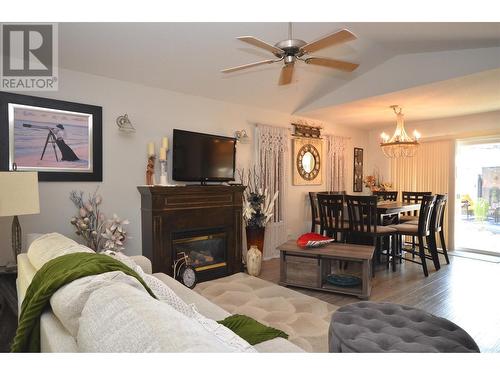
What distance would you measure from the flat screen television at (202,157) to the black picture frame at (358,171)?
3.27m

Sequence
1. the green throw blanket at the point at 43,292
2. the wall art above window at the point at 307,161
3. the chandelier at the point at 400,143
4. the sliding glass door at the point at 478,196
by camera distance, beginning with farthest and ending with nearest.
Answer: the wall art above window at the point at 307,161, the sliding glass door at the point at 478,196, the chandelier at the point at 400,143, the green throw blanket at the point at 43,292

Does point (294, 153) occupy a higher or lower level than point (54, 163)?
higher

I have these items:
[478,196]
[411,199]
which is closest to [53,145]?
[411,199]

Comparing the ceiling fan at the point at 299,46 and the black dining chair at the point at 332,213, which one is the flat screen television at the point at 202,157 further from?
the ceiling fan at the point at 299,46

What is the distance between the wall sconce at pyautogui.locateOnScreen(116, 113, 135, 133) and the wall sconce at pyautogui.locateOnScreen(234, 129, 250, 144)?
153 cm

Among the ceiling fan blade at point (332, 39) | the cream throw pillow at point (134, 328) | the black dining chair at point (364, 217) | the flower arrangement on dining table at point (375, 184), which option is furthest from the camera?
the flower arrangement on dining table at point (375, 184)

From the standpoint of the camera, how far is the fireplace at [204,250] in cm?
356

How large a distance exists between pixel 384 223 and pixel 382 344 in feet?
11.3

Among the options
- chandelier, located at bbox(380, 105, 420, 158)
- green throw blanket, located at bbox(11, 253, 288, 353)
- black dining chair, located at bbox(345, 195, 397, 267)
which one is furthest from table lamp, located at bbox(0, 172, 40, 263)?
→ chandelier, located at bbox(380, 105, 420, 158)

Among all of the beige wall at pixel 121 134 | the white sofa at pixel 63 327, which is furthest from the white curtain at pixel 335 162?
the white sofa at pixel 63 327

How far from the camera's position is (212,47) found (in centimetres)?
309
